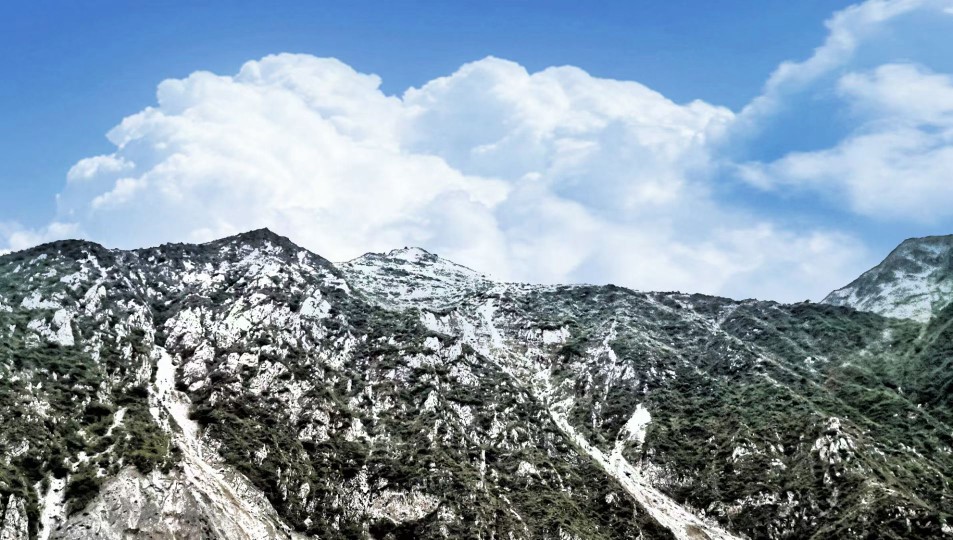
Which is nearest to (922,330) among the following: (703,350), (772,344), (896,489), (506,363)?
(772,344)

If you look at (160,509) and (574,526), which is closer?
(160,509)

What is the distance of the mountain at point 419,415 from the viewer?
341 ft

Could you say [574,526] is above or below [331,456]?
below

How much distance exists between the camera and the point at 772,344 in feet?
603

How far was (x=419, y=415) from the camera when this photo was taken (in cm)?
14100

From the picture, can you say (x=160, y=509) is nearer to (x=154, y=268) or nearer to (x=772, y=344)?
(x=154, y=268)

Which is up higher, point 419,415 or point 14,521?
point 419,415

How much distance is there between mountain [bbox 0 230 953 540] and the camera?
341 feet

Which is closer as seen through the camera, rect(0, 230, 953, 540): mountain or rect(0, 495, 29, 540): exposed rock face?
rect(0, 495, 29, 540): exposed rock face

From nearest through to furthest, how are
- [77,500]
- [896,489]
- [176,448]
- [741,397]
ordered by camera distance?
[77,500]
[176,448]
[896,489]
[741,397]

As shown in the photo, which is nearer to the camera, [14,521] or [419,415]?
[14,521]

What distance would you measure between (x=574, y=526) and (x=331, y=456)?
4259cm

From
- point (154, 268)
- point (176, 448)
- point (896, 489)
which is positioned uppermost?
point (154, 268)

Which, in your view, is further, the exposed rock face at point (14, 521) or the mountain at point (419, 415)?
the mountain at point (419, 415)
